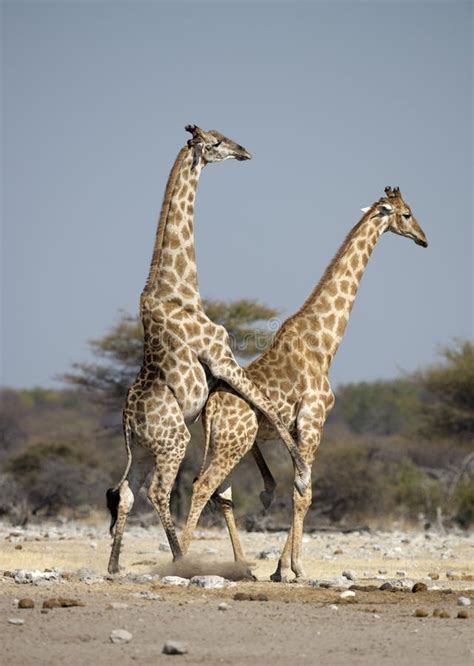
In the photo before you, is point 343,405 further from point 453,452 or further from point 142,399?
point 142,399

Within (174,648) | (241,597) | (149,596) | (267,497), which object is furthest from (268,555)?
(174,648)

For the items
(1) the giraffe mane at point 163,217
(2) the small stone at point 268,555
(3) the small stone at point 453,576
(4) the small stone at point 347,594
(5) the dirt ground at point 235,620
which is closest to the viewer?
(5) the dirt ground at point 235,620

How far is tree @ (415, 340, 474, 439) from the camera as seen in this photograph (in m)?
27.9

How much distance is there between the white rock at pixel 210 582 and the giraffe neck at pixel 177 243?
2.35m

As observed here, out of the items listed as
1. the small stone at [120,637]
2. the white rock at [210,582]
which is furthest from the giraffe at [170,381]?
the small stone at [120,637]

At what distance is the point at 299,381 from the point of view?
10602 mm

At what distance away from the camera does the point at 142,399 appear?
1012cm

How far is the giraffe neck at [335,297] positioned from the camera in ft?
35.9

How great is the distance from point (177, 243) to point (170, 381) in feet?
→ 4.28

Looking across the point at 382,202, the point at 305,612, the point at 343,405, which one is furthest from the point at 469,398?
the point at 343,405

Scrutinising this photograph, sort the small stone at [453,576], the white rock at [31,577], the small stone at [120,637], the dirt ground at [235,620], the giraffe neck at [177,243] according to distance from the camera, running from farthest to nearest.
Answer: the small stone at [453,576]
the giraffe neck at [177,243]
the white rock at [31,577]
the small stone at [120,637]
the dirt ground at [235,620]

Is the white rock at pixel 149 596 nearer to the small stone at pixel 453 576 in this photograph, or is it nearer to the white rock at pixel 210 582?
the white rock at pixel 210 582

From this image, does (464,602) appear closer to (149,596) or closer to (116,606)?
(149,596)

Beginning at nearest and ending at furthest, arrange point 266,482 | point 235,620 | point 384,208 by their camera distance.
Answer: point 235,620
point 266,482
point 384,208
